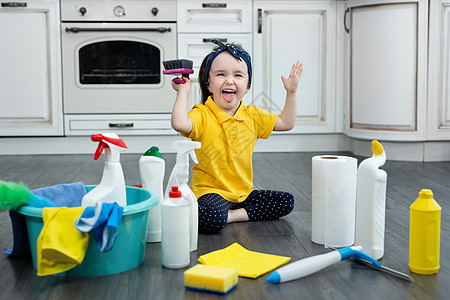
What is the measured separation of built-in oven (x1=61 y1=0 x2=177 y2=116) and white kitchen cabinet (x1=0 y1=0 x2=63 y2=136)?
68mm

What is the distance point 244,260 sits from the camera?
131 centimetres

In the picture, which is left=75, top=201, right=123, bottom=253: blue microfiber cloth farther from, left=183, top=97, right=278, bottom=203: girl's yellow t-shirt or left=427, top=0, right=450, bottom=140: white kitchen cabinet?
left=427, top=0, right=450, bottom=140: white kitchen cabinet

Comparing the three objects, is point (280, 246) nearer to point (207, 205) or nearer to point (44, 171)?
point (207, 205)

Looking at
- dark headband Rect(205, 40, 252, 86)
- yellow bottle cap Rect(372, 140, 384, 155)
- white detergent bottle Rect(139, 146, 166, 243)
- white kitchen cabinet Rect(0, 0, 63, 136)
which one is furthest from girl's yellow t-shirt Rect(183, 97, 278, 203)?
white kitchen cabinet Rect(0, 0, 63, 136)

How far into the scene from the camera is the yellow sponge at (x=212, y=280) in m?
1.11

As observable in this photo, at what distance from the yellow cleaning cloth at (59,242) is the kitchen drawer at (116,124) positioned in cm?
212

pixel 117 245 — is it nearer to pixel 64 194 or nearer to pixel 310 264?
pixel 64 194

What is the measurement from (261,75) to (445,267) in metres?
2.19

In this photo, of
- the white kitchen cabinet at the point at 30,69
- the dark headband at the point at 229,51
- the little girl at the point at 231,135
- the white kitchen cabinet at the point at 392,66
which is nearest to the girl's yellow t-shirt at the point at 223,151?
the little girl at the point at 231,135

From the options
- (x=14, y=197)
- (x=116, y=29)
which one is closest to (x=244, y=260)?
(x=14, y=197)

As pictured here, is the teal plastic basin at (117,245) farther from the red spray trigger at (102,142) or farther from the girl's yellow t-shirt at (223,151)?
the girl's yellow t-shirt at (223,151)

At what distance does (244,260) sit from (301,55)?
2.21 m

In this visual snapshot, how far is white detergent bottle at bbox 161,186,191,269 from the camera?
4.16 feet

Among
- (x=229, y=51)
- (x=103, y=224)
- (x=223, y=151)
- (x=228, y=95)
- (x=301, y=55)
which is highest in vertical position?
(x=301, y=55)
